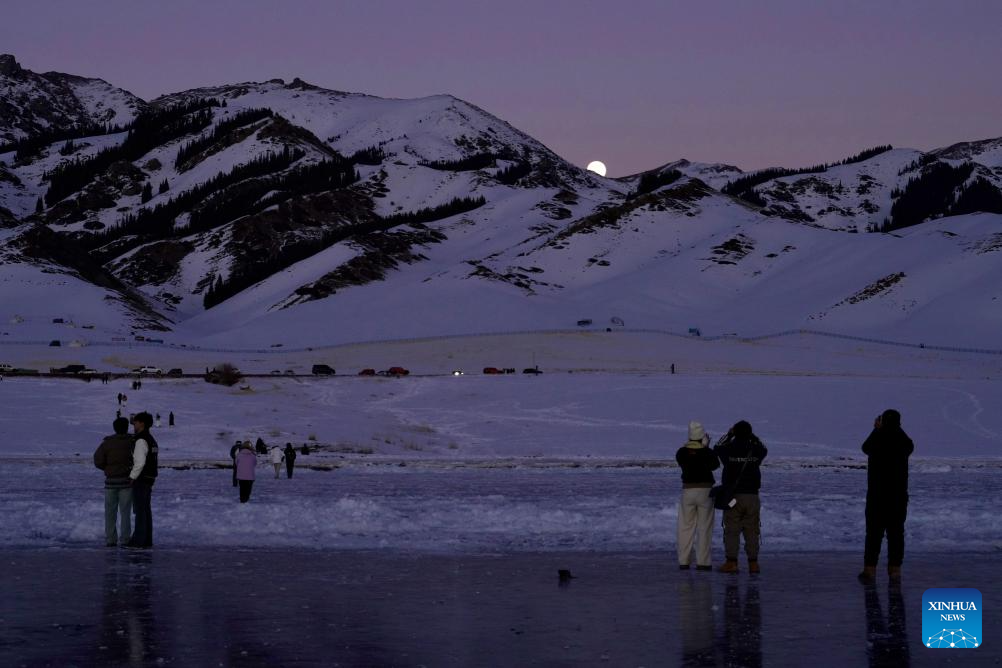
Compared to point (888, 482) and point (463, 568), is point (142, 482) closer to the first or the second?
point (463, 568)

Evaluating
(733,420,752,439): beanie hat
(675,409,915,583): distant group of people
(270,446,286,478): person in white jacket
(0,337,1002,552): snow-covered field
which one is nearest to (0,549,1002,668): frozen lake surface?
(675,409,915,583): distant group of people

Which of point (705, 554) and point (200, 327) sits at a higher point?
point (200, 327)

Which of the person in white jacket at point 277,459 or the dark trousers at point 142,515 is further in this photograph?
the person in white jacket at point 277,459

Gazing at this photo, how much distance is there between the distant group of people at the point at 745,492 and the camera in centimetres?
1619

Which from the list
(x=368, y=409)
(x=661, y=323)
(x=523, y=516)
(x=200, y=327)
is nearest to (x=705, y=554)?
(x=523, y=516)

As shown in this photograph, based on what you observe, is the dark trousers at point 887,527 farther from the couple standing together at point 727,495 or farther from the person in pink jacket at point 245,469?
the person in pink jacket at point 245,469

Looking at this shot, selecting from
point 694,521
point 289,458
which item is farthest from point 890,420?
point 289,458

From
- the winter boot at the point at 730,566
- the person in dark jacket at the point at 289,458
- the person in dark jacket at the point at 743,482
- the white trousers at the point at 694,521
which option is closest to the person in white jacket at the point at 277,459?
the person in dark jacket at the point at 289,458

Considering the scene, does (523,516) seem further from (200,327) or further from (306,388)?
(200,327)

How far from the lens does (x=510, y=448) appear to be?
6334cm

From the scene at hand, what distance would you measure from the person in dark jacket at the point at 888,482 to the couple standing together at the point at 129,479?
1004 cm

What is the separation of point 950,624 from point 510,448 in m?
52.5

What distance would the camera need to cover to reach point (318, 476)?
41.4 metres

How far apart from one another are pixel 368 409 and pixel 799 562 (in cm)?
6316
